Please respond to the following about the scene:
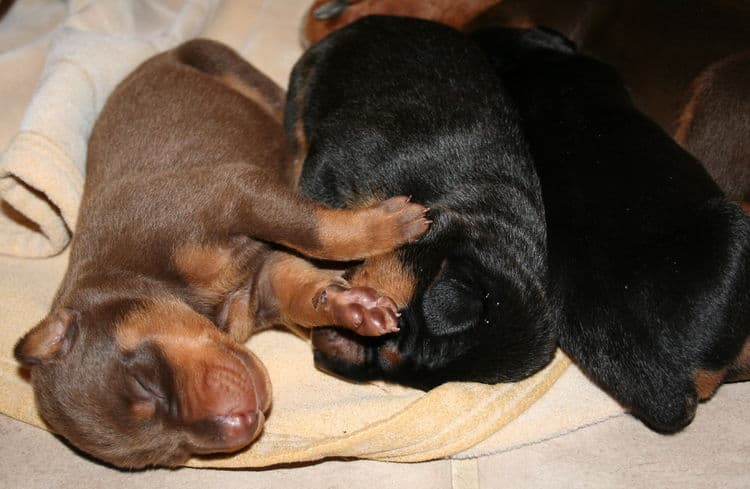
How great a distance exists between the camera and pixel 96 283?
9.27 ft

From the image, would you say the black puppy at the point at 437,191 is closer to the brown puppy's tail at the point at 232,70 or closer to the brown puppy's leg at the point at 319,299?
the brown puppy's leg at the point at 319,299

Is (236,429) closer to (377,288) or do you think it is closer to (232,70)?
(377,288)

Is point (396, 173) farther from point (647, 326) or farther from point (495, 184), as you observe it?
point (647, 326)

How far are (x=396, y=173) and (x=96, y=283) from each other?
114 centimetres

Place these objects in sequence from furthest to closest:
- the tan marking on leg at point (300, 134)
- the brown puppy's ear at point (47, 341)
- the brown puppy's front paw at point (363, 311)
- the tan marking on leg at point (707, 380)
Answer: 1. the tan marking on leg at point (300, 134)
2. the tan marking on leg at point (707, 380)
3. the brown puppy's front paw at point (363, 311)
4. the brown puppy's ear at point (47, 341)

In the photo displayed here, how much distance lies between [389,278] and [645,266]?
868 mm

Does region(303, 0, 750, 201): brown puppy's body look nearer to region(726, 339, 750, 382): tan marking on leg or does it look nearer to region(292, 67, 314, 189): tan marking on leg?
region(292, 67, 314, 189): tan marking on leg

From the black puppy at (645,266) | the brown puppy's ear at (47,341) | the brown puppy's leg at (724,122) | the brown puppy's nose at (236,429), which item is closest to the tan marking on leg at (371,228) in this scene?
the black puppy at (645,266)

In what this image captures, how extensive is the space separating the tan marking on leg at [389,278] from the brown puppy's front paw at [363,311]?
0.41ft

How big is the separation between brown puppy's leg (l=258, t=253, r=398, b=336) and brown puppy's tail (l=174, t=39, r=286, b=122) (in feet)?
2.95

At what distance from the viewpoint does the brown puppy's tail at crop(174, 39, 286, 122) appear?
3.77m

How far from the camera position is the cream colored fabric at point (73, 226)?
2928mm

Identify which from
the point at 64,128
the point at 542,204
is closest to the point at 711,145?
the point at 542,204

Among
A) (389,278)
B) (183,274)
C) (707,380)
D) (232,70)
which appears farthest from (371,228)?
(232,70)
